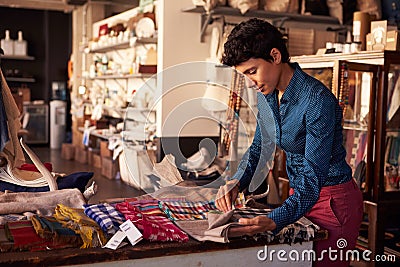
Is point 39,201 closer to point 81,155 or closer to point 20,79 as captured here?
point 81,155

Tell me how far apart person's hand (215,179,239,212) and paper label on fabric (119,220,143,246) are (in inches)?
17.4

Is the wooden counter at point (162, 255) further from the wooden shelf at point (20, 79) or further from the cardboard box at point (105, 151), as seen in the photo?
the wooden shelf at point (20, 79)

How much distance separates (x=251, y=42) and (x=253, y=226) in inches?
25.1

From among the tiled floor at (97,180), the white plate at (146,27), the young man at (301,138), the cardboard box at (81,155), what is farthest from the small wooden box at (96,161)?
the young man at (301,138)

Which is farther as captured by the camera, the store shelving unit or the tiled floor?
the tiled floor

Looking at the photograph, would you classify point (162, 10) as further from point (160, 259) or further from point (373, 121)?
point (160, 259)

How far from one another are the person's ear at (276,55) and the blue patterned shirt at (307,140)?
11 centimetres

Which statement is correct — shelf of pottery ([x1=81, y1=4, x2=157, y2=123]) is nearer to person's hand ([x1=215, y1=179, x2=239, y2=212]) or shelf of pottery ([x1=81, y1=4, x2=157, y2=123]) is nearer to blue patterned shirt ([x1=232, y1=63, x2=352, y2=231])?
person's hand ([x1=215, y1=179, x2=239, y2=212])

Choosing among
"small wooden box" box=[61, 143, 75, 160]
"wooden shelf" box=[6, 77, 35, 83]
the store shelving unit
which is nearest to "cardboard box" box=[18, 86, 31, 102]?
"wooden shelf" box=[6, 77, 35, 83]

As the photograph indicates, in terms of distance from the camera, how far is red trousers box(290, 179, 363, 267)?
82.7 inches

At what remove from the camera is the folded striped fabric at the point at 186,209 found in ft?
7.04

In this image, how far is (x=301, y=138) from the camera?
80.3 inches

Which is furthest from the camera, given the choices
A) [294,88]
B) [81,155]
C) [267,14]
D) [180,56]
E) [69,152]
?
[69,152]

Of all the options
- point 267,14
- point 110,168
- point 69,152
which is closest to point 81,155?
point 69,152
